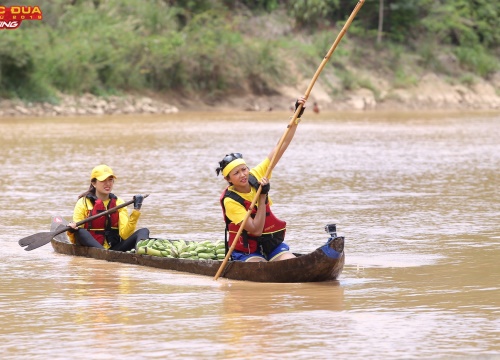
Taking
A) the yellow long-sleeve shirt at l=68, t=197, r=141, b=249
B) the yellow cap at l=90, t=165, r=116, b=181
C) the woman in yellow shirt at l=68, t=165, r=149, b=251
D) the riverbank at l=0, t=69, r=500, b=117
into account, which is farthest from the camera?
the riverbank at l=0, t=69, r=500, b=117

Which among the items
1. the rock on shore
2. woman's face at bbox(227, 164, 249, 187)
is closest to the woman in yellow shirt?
woman's face at bbox(227, 164, 249, 187)

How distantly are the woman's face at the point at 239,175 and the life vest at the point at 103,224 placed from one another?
2.35 meters

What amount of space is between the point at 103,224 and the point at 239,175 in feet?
8.72

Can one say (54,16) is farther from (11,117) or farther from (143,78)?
(11,117)

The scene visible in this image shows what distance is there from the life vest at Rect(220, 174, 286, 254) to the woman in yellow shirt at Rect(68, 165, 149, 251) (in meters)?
1.75

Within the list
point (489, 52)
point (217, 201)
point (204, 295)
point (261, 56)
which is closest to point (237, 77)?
point (261, 56)

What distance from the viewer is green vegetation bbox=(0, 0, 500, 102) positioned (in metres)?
46.2

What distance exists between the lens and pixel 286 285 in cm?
981

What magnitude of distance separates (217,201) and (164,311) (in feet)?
26.9

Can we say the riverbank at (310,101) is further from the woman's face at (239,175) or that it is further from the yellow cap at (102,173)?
the woman's face at (239,175)

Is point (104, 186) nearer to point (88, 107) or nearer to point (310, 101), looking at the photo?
point (88, 107)

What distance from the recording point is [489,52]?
6531 centimetres

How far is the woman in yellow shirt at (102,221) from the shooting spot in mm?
11734

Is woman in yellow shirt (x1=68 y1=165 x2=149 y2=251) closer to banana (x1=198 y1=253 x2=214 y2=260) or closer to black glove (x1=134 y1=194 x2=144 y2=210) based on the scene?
black glove (x1=134 y1=194 x2=144 y2=210)
